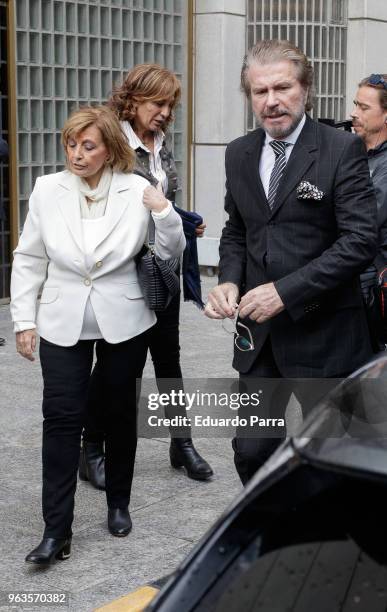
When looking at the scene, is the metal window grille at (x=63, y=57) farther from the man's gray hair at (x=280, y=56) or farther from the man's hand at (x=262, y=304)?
the man's hand at (x=262, y=304)

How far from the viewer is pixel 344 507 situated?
2182mm

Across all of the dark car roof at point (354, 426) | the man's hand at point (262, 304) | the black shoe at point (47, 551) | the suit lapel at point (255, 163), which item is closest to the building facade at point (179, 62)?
the black shoe at point (47, 551)

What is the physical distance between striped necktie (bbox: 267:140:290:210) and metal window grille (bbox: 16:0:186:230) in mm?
5714

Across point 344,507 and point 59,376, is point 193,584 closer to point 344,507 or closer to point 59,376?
point 344,507

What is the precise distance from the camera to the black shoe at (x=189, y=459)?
564cm

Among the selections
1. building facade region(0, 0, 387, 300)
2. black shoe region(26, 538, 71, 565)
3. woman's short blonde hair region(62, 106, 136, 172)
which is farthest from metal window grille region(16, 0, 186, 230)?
black shoe region(26, 538, 71, 565)

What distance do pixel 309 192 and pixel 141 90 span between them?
1378 millimetres

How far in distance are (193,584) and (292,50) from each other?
2.46m

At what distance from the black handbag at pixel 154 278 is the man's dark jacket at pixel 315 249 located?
1.66 ft

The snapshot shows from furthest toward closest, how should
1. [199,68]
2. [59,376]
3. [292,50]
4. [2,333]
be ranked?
[199,68]
[2,333]
[59,376]
[292,50]

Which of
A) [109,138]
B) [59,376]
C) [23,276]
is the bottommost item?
[59,376]

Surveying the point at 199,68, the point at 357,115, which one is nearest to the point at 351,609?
the point at 357,115

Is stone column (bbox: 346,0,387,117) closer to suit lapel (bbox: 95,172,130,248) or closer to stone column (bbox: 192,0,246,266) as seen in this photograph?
stone column (bbox: 192,0,246,266)

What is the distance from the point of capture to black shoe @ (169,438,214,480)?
564 cm
